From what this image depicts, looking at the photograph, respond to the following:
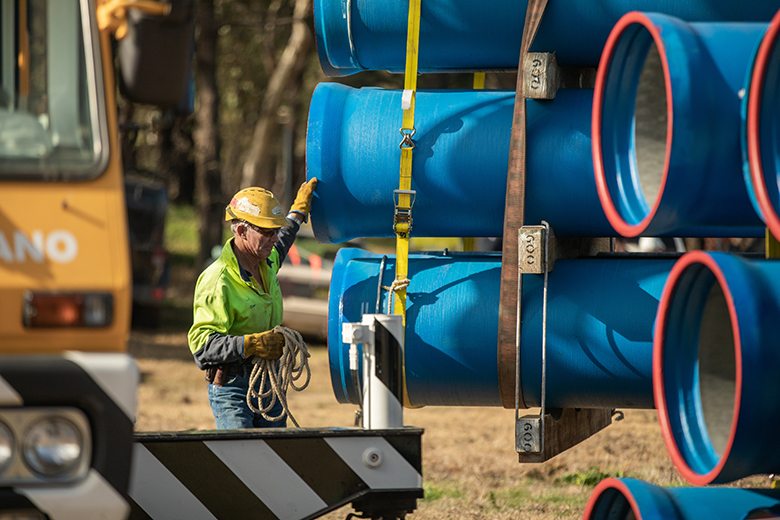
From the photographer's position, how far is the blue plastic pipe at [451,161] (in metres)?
4.30

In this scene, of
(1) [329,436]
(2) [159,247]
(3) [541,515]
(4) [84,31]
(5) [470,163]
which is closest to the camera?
(4) [84,31]

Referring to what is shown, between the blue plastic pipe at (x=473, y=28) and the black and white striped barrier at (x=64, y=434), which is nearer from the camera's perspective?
the black and white striped barrier at (x=64, y=434)

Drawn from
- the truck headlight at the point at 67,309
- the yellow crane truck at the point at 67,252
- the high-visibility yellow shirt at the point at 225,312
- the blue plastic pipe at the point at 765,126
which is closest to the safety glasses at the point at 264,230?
the high-visibility yellow shirt at the point at 225,312

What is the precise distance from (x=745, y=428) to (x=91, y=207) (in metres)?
1.96

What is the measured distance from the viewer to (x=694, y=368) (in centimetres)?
320

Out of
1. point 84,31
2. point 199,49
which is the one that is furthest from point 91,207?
point 199,49

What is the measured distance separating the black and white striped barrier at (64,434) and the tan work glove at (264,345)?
1.39m

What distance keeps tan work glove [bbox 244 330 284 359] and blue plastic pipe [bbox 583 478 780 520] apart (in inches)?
57.7

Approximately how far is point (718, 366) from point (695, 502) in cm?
48

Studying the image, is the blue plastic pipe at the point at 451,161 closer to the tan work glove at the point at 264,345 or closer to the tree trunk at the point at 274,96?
the tan work glove at the point at 264,345

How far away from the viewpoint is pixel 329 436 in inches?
137

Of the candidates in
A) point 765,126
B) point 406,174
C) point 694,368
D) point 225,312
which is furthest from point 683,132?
point 225,312

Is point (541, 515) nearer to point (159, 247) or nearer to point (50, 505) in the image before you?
point (50, 505)

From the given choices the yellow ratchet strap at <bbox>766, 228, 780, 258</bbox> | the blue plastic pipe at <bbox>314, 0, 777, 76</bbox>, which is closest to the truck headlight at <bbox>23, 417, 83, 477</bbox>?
the yellow ratchet strap at <bbox>766, 228, 780, 258</bbox>
